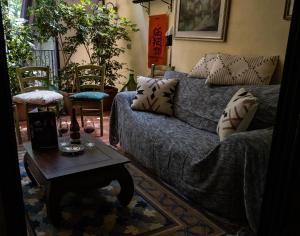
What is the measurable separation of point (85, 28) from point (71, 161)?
271 cm

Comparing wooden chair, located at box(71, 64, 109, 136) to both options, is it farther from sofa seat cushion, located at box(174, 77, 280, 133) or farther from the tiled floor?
sofa seat cushion, located at box(174, 77, 280, 133)

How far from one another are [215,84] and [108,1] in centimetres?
313

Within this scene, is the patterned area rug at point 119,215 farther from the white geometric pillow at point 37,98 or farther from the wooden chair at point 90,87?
the wooden chair at point 90,87

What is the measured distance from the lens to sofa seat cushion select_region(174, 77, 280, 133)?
2.04 meters

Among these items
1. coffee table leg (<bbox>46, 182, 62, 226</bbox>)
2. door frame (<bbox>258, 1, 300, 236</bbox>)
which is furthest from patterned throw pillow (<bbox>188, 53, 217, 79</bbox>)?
door frame (<bbox>258, 1, 300, 236</bbox>)

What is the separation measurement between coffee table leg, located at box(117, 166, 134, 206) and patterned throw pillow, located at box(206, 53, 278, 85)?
1.23m

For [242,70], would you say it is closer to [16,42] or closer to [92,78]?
[92,78]

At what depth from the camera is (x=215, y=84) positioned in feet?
8.59

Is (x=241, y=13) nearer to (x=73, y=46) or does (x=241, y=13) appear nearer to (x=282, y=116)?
(x=282, y=116)

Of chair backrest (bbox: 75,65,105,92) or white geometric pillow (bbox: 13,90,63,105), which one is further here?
chair backrest (bbox: 75,65,105,92)

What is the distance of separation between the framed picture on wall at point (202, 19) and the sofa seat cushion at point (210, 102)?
55cm

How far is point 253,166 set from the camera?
1.64m

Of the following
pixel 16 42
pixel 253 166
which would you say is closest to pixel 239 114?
pixel 253 166

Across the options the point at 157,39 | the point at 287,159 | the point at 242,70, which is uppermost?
the point at 157,39
